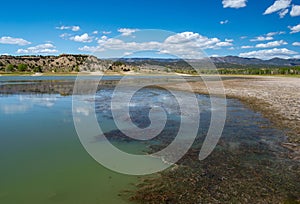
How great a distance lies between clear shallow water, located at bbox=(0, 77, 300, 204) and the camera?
7402 millimetres

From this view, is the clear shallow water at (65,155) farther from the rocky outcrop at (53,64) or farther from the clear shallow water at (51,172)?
the rocky outcrop at (53,64)

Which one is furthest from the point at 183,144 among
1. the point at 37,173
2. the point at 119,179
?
the point at 37,173

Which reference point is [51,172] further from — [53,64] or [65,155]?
[53,64]

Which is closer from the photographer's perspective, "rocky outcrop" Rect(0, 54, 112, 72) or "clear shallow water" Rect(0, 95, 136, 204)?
"clear shallow water" Rect(0, 95, 136, 204)

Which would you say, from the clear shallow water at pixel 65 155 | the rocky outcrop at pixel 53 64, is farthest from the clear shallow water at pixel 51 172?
the rocky outcrop at pixel 53 64

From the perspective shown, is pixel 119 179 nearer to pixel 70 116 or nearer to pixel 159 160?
pixel 159 160

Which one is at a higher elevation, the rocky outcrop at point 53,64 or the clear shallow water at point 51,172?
the rocky outcrop at point 53,64

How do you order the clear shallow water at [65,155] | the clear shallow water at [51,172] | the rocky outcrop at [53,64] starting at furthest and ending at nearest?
the rocky outcrop at [53,64] → the clear shallow water at [65,155] → the clear shallow water at [51,172]

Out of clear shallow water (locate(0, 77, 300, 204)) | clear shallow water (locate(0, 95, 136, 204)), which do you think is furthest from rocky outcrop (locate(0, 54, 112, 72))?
clear shallow water (locate(0, 95, 136, 204))

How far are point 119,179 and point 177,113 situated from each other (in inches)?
521

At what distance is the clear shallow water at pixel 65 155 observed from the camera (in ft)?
24.3

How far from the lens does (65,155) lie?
34.9 feet

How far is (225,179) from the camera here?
832cm

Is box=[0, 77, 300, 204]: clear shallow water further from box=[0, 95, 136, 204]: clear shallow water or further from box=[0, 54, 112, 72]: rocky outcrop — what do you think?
box=[0, 54, 112, 72]: rocky outcrop
